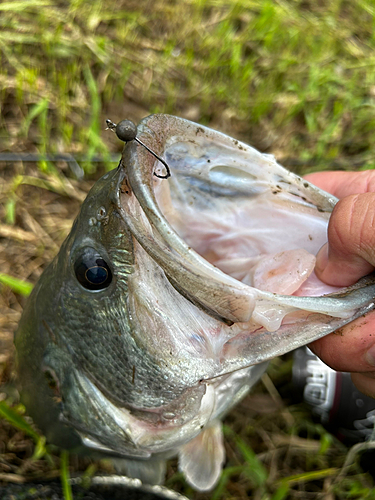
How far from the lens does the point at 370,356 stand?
5.20ft

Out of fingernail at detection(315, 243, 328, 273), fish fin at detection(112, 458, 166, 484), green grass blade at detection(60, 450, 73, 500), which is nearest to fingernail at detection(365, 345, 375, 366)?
fingernail at detection(315, 243, 328, 273)

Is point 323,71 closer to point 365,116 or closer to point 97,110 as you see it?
point 365,116

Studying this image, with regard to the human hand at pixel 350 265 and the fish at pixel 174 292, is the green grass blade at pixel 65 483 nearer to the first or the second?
the fish at pixel 174 292

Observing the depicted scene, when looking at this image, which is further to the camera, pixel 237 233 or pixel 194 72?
pixel 194 72

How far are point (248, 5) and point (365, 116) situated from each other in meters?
1.37

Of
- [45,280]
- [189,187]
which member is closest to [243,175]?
[189,187]

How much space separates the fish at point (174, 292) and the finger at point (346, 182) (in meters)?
0.45

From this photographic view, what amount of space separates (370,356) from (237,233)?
67 centimetres

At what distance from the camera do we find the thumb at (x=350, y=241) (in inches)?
54.2

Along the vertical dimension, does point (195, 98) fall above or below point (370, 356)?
below

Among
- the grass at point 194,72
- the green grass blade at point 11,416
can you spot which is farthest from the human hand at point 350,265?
the grass at point 194,72

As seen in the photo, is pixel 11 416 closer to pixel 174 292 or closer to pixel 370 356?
pixel 174 292

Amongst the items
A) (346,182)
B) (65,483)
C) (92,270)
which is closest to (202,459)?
(65,483)

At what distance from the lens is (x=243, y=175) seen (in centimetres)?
163
